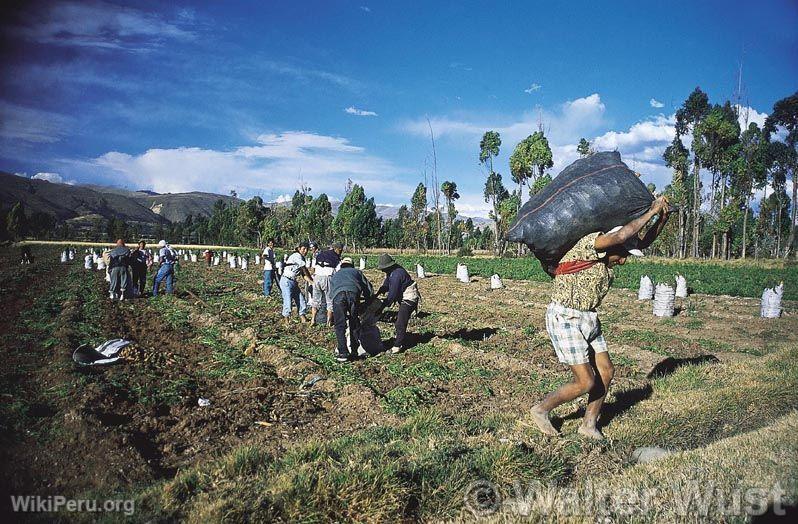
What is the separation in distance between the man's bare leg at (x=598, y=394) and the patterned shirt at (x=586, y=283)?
516mm

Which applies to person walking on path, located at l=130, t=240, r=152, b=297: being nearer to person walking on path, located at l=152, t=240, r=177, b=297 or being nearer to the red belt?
person walking on path, located at l=152, t=240, r=177, b=297

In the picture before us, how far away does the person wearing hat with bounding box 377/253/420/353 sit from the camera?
336 inches

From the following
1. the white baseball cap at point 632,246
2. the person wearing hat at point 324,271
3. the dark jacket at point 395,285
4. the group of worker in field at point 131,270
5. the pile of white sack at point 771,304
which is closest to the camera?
the white baseball cap at point 632,246

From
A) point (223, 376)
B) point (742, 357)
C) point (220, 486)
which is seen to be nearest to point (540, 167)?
point (742, 357)

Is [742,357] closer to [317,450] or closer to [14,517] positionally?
[317,450]

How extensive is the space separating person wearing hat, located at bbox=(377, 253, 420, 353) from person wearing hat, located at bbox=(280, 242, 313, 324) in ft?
11.7

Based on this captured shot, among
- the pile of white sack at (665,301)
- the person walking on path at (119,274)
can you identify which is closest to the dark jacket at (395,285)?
the pile of white sack at (665,301)

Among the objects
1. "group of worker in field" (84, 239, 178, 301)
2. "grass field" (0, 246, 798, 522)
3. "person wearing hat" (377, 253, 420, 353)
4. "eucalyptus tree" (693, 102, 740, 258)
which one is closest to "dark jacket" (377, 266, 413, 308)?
"person wearing hat" (377, 253, 420, 353)

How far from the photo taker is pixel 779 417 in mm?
4695

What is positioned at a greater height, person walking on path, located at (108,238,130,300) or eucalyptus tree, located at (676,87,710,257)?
eucalyptus tree, located at (676,87,710,257)

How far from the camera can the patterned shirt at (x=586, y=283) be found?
4102 millimetres

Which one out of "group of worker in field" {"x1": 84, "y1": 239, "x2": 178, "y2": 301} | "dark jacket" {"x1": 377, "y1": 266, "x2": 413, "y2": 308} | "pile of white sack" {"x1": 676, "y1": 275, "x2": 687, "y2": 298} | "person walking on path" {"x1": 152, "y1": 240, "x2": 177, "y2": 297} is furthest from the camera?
"pile of white sack" {"x1": 676, "y1": 275, "x2": 687, "y2": 298}

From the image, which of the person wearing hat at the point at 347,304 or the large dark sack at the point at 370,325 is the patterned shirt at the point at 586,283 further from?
the large dark sack at the point at 370,325

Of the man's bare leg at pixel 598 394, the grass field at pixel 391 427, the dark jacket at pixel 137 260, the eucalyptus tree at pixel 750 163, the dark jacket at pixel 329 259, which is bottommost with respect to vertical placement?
the grass field at pixel 391 427
